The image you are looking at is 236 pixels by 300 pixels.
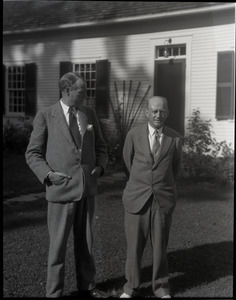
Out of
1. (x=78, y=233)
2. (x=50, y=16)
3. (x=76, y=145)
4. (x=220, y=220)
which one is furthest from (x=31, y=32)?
(x=220, y=220)

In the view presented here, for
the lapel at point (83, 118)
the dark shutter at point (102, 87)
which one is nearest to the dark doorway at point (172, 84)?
the dark shutter at point (102, 87)

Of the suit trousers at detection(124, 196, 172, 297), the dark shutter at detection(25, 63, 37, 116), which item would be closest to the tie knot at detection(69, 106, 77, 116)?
the dark shutter at detection(25, 63, 37, 116)

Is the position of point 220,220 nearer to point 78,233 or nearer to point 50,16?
point 78,233

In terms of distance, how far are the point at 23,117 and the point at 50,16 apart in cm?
63

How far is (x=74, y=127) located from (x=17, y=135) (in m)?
0.63

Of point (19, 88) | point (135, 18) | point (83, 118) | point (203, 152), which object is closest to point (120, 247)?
point (203, 152)

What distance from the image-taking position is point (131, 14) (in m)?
2.52

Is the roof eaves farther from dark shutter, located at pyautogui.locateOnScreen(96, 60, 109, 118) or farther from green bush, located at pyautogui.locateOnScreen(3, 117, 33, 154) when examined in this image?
green bush, located at pyautogui.locateOnScreen(3, 117, 33, 154)

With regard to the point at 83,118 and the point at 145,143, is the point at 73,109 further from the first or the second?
the point at 145,143

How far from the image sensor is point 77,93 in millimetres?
2242

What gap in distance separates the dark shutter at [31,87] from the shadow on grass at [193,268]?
1203mm

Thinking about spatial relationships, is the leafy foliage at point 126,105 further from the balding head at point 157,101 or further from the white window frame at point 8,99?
the white window frame at point 8,99

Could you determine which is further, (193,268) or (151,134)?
(193,268)

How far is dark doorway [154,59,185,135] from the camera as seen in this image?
2391 mm
